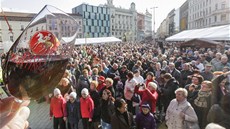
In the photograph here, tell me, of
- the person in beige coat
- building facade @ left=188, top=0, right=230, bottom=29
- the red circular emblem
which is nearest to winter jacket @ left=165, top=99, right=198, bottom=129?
the person in beige coat

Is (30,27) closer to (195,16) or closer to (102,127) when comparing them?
(102,127)

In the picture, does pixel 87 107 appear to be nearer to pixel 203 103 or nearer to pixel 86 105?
pixel 86 105

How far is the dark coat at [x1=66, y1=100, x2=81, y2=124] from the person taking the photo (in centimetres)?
501

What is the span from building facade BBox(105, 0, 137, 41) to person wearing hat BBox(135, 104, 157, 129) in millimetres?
89248

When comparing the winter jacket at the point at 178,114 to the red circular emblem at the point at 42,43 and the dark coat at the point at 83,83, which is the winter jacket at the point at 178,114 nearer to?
the dark coat at the point at 83,83

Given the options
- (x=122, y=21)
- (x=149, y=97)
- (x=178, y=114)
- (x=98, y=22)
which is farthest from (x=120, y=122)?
(x=122, y=21)

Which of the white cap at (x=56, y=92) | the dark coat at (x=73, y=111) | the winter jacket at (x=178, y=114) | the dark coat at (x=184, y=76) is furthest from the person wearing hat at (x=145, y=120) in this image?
the dark coat at (x=184, y=76)

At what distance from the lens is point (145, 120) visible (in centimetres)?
394

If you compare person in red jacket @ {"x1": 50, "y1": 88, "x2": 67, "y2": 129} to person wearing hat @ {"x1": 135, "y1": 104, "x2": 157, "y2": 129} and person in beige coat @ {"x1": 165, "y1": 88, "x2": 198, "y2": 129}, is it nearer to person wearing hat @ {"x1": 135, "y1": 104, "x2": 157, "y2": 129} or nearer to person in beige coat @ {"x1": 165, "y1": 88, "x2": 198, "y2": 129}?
person wearing hat @ {"x1": 135, "y1": 104, "x2": 157, "y2": 129}

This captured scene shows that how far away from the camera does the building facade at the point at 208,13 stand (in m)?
52.9

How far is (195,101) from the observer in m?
4.15

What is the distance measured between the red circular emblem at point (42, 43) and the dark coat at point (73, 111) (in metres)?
4.17

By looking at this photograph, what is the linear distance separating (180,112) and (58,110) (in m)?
2.87

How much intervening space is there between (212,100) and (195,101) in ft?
1.02
